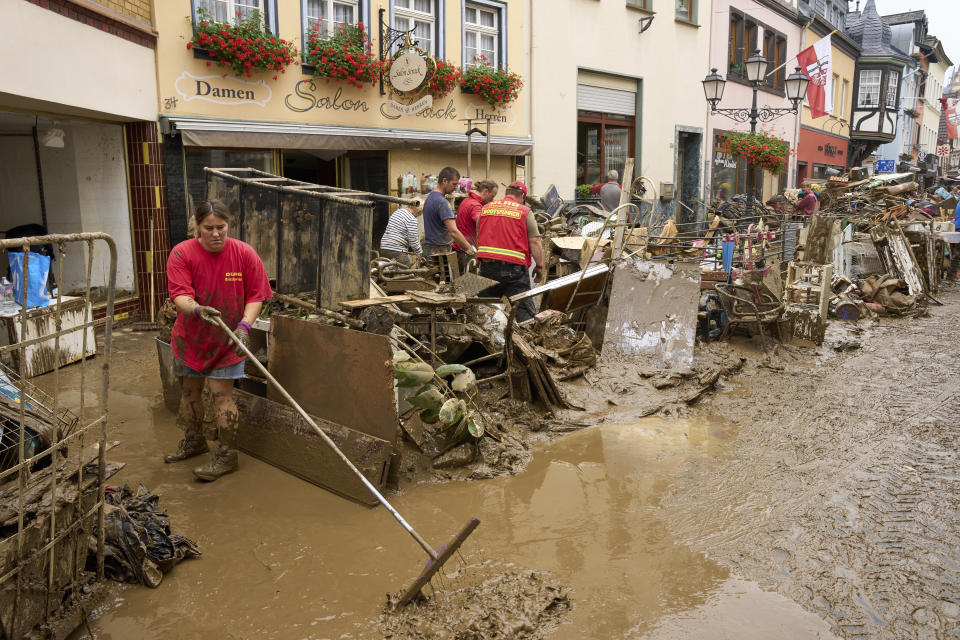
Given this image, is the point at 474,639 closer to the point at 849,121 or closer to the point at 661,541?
the point at 661,541

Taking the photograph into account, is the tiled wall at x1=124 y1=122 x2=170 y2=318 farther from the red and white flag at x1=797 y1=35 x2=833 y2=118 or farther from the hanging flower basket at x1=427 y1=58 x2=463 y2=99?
the red and white flag at x1=797 y1=35 x2=833 y2=118

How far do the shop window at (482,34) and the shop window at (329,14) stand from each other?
2314 millimetres

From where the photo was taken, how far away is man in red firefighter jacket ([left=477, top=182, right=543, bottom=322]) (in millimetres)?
6609

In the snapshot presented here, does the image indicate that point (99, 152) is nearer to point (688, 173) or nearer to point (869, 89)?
point (688, 173)

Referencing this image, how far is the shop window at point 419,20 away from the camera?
11.2 meters

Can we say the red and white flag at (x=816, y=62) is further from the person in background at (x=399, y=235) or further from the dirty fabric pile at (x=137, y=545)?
the dirty fabric pile at (x=137, y=545)

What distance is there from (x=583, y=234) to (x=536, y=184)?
12.0 ft

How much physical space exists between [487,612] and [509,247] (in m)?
4.15

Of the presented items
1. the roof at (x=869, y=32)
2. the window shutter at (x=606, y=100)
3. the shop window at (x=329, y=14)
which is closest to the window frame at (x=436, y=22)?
the shop window at (x=329, y=14)

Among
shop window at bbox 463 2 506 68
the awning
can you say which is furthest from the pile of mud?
shop window at bbox 463 2 506 68

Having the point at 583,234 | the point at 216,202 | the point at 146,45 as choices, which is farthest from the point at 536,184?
the point at 216,202

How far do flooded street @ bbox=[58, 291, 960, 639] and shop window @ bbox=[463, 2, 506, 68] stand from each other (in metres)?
9.02

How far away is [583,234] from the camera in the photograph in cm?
1051

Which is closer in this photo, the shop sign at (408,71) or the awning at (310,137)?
the awning at (310,137)
